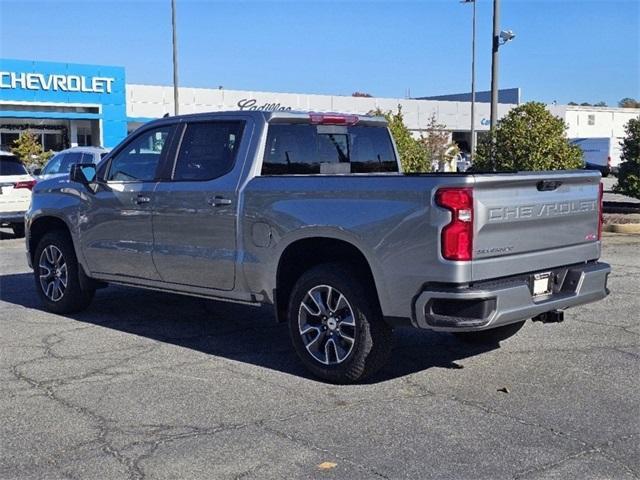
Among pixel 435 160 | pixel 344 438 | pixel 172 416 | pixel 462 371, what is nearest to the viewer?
pixel 344 438

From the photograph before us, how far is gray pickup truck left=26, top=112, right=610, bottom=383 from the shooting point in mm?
5211

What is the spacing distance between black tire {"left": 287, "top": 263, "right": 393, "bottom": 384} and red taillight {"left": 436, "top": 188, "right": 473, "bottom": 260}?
78 cm

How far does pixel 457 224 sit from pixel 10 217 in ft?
39.9

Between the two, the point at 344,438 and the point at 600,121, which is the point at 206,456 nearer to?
the point at 344,438

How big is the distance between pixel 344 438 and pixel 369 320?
1109mm

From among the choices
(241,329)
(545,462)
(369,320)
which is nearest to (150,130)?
(241,329)

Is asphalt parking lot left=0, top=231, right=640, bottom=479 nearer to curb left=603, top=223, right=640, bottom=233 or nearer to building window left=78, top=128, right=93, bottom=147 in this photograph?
curb left=603, top=223, right=640, bottom=233

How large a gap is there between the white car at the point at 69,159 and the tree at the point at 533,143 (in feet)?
26.3

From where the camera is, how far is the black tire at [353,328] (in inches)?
221

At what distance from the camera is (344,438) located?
4.70 metres

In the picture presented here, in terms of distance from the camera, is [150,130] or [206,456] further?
[150,130]

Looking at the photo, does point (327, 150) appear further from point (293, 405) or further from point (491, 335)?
point (293, 405)

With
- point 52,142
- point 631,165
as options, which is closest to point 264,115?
point 631,165

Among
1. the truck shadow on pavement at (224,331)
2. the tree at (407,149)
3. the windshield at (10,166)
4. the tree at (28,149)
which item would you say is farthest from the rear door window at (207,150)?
the tree at (28,149)
